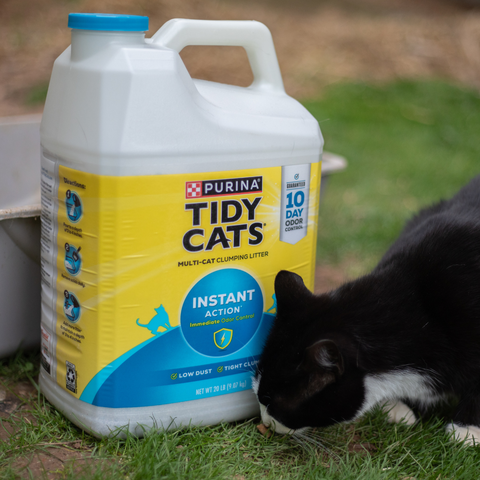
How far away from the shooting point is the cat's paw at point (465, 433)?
55.2 inches

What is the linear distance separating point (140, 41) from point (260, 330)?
28.7 inches

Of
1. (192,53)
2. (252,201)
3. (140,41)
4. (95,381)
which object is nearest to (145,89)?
(140,41)

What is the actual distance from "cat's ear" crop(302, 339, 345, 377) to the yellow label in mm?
263

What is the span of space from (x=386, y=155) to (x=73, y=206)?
297 cm

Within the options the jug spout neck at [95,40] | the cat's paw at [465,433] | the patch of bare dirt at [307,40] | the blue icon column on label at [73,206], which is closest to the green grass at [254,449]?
the cat's paw at [465,433]

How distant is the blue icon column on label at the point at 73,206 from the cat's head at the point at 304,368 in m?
0.47

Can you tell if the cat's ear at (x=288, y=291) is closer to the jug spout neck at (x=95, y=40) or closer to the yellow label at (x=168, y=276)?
the yellow label at (x=168, y=276)

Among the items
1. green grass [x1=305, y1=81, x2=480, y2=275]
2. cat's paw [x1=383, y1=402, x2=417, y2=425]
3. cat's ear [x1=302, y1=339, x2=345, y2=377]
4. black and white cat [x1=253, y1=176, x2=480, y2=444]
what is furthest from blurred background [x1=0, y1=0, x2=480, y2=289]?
cat's ear [x1=302, y1=339, x2=345, y2=377]

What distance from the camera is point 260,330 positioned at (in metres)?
1.43

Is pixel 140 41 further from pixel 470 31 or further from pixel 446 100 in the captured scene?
pixel 470 31

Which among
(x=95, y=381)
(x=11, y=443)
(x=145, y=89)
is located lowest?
(x=11, y=443)

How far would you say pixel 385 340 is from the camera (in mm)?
1287

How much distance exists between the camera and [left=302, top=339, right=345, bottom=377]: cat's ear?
114cm

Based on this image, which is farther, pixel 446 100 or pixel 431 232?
pixel 446 100
